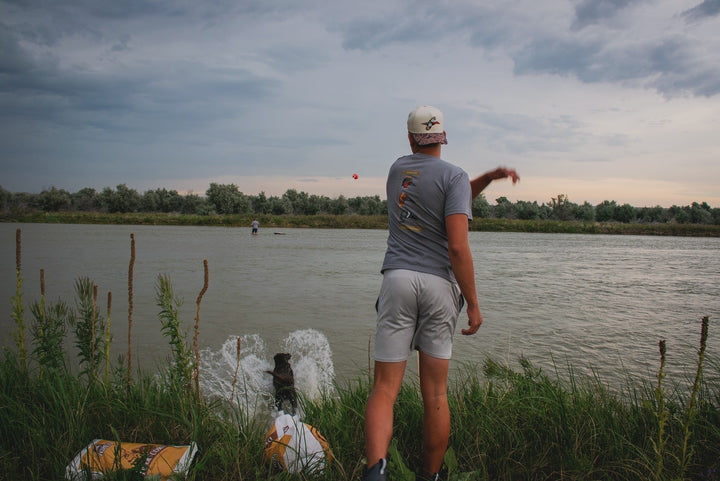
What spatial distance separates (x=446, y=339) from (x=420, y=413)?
3.17 ft

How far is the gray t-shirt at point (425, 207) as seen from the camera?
286cm

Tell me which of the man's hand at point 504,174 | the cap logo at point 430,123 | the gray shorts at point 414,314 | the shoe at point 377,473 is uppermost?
the cap logo at point 430,123

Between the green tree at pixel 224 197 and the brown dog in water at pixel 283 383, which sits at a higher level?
the green tree at pixel 224 197

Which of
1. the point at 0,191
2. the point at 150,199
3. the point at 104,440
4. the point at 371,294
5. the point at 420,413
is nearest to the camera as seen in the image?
the point at 104,440

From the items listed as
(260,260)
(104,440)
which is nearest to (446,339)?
(104,440)

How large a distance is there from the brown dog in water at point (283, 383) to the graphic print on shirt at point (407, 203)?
278 centimetres

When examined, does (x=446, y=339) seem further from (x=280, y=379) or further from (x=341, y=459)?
(x=280, y=379)

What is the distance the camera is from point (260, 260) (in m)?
23.4

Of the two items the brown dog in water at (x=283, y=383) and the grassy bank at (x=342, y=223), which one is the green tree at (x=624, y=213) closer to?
the grassy bank at (x=342, y=223)

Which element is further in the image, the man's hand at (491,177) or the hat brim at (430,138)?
the man's hand at (491,177)

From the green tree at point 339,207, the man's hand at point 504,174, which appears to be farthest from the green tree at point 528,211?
the man's hand at point 504,174

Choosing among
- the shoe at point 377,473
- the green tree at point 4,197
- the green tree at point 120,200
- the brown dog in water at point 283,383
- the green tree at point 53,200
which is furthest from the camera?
the green tree at point 120,200

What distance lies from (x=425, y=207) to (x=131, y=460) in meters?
2.26

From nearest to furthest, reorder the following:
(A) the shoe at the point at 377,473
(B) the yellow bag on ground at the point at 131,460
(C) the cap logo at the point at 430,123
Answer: (A) the shoe at the point at 377,473 → (B) the yellow bag on ground at the point at 131,460 → (C) the cap logo at the point at 430,123
